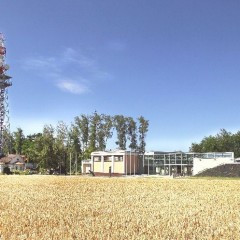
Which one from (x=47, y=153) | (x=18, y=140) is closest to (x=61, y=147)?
(x=47, y=153)

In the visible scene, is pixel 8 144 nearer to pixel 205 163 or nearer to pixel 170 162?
pixel 170 162

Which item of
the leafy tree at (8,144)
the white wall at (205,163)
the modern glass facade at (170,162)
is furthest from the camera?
the leafy tree at (8,144)

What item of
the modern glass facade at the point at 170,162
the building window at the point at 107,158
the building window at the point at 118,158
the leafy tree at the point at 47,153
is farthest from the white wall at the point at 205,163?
the leafy tree at the point at 47,153

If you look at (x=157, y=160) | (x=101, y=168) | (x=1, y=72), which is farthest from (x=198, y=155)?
(x=1, y=72)

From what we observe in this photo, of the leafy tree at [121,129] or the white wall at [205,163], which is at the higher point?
the leafy tree at [121,129]

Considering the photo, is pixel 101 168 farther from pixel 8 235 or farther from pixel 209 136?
pixel 8 235

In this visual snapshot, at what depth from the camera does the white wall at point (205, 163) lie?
116m

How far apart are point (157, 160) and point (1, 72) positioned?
7730cm

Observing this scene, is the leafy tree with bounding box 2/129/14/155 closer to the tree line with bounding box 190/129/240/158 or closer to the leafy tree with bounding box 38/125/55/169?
the leafy tree with bounding box 38/125/55/169

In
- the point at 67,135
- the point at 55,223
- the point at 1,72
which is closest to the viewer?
the point at 55,223

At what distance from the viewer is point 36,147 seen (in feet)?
414

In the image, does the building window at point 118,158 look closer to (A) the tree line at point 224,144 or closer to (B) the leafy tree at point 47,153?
(B) the leafy tree at point 47,153

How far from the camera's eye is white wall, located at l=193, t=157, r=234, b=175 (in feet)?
381

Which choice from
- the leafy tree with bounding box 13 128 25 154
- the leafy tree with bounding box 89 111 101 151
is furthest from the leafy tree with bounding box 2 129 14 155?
the leafy tree with bounding box 89 111 101 151
